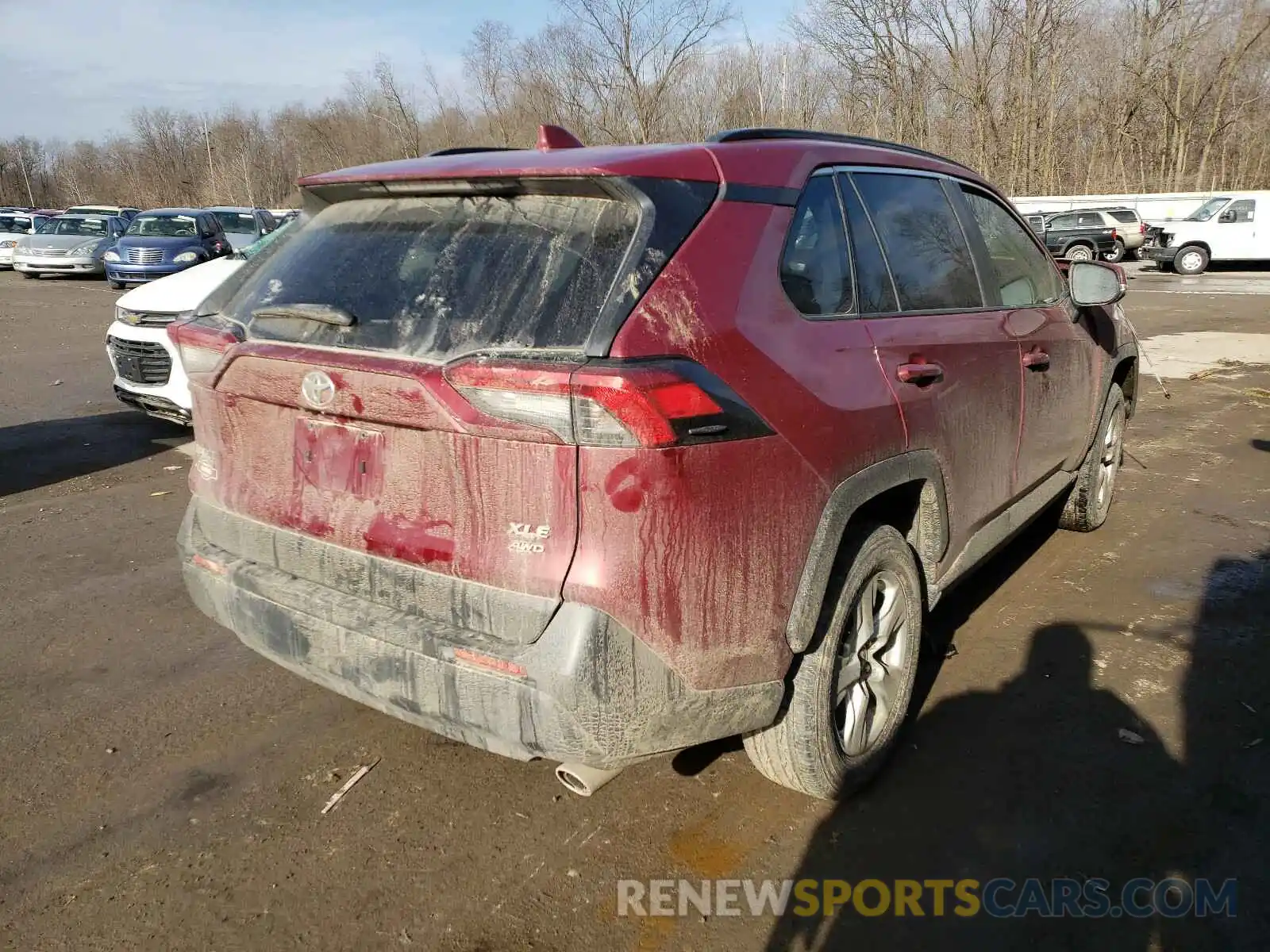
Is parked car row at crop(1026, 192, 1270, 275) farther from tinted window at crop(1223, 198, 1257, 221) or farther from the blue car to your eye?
the blue car

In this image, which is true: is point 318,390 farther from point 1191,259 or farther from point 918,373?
point 1191,259

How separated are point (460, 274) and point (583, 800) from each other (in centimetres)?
166

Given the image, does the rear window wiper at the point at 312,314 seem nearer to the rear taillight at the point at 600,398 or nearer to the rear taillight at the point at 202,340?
the rear taillight at the point at 202,340

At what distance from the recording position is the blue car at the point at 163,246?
68.4 ft

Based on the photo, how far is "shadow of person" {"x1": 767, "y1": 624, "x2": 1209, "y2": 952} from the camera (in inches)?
96.1

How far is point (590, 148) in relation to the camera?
8.69ft

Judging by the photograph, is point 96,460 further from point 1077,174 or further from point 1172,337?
point 1077,174

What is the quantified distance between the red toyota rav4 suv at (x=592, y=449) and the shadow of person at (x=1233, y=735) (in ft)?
3.21

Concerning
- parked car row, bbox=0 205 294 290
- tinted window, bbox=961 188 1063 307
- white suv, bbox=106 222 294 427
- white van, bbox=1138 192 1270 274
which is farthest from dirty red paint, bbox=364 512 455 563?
white van, bbox=1138 192 1270 274

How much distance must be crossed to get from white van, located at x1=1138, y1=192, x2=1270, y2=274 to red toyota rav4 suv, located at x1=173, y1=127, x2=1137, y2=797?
1098 inches

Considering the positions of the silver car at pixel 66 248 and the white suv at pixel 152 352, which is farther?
the silver car at pixel 66 248

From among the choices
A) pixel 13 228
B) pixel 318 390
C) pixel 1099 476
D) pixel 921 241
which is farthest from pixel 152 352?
pixel 13 228

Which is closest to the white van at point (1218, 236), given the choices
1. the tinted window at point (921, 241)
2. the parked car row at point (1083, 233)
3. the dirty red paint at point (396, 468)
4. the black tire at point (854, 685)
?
the parked car row at point (1083, 233)

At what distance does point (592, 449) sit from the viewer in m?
2.08
